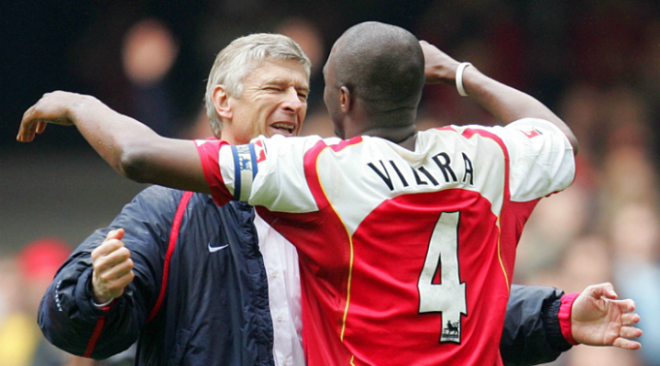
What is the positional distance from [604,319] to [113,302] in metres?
1.60

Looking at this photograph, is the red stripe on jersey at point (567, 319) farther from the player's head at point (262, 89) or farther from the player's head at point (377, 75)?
the player's head at point (262, 89)

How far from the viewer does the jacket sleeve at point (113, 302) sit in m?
2.30

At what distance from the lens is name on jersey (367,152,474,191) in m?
2.27

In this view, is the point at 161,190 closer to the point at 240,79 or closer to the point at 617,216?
the point at 240,79

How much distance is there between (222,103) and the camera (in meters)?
3.10

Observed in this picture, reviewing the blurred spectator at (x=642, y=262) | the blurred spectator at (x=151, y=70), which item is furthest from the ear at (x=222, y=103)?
the blurred spectator at (x=642, y=262)

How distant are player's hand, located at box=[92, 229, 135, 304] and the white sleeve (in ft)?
1.13

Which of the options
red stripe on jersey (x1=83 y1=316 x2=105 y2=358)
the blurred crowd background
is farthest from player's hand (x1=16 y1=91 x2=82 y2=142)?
the blurred crowd background

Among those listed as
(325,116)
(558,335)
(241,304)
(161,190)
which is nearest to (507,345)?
(558,335)

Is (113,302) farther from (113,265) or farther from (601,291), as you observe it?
(601,291)

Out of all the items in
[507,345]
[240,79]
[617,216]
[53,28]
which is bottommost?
[507,345]

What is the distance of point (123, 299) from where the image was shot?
2316 mm

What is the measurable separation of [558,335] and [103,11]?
5.89 metres

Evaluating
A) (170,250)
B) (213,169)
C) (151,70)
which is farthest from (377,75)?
(151,70)
